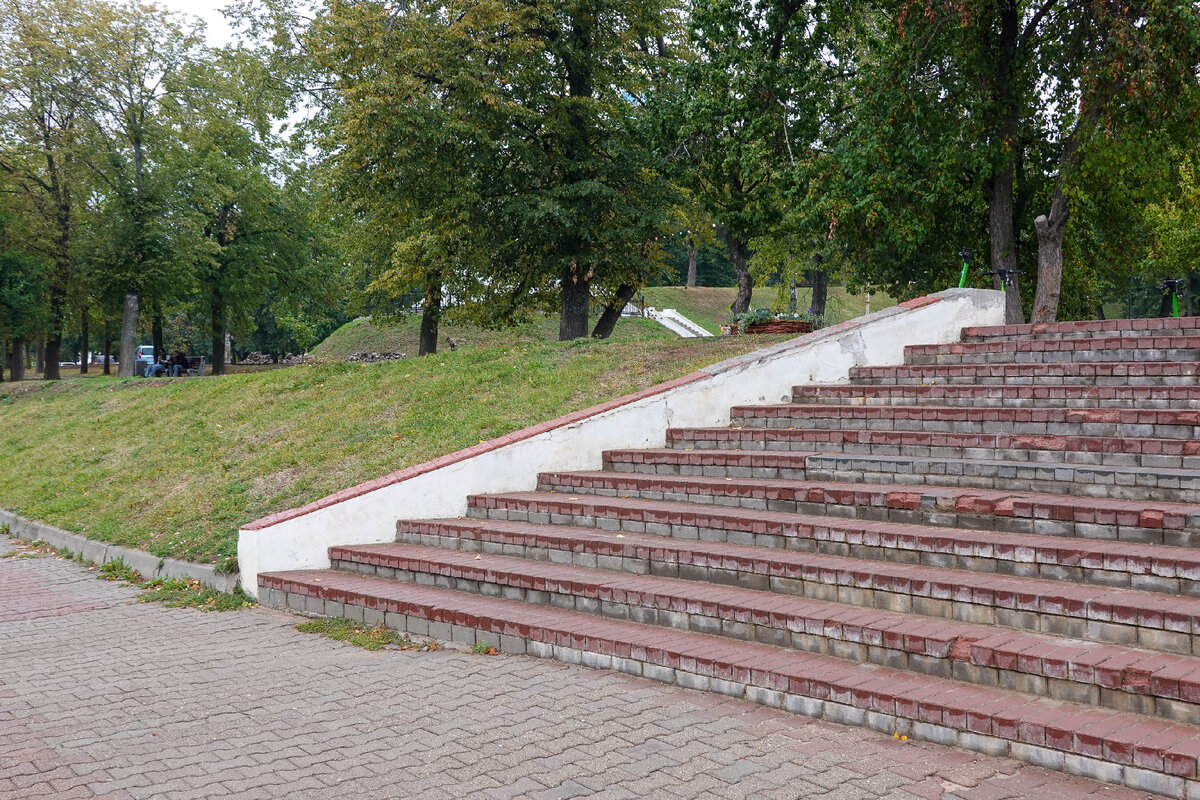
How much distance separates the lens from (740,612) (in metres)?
5.34

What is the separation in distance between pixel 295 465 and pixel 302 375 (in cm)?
545

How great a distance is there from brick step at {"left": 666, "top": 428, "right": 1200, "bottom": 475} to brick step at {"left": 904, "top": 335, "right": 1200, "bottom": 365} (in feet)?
6.31

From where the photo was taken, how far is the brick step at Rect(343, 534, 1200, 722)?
399cm

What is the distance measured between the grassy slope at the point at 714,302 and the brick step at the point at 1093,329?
1471 inches

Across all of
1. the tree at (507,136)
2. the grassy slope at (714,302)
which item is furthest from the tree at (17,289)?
the grassy slope at (714,302)

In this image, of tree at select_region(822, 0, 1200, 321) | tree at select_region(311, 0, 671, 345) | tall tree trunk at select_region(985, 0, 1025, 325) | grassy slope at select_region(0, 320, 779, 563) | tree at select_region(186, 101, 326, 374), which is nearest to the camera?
grassy slope at select_region(0, 320, 779, 563)

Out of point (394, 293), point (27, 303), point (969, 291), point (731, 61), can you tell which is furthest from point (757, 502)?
point (27, 303)

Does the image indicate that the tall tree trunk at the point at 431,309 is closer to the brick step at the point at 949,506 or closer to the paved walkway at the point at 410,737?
the brick step at the point at 949,506

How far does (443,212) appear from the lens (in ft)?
62.4

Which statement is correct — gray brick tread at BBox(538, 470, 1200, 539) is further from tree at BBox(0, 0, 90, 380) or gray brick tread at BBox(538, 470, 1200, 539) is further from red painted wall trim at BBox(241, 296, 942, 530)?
tree at BBox(0, 0, 90, 380)

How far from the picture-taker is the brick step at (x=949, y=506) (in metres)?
4.98

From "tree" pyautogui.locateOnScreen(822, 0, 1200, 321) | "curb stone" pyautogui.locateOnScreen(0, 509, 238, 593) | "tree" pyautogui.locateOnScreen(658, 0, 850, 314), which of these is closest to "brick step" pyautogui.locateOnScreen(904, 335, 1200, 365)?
"tree" pyautogui.locateOnScreen(822, 0, 1200, 321)

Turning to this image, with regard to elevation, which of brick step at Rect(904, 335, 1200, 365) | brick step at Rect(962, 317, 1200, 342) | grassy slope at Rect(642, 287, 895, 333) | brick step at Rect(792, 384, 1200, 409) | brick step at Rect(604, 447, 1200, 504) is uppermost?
grassy slope at Rect(642, 287, 895, 333)

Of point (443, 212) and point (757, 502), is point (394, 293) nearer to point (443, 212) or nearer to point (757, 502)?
point (443, 212)
